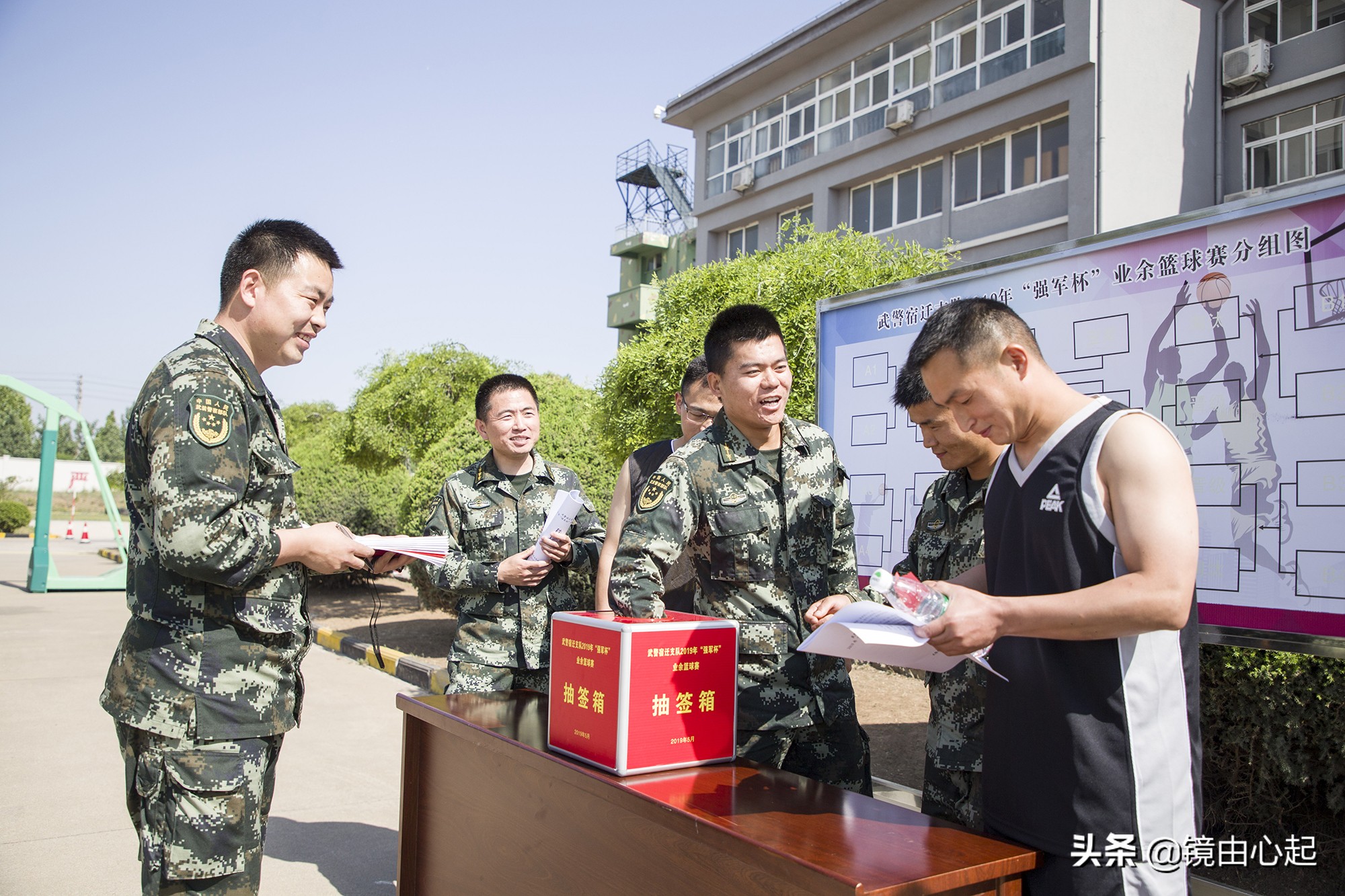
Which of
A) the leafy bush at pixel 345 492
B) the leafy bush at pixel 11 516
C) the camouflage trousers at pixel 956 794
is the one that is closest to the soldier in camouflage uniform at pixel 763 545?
the camouflage trousers at pixel 956 794

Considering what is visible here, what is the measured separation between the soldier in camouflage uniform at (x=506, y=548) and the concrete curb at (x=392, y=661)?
113 inches

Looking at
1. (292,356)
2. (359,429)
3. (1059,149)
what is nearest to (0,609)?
(359,429)

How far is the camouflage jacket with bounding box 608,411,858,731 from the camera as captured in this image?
95.8 inches

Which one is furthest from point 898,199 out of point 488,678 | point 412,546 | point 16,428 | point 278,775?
point 16,428

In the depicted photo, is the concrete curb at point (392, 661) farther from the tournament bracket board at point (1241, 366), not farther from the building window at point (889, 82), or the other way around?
the building window at point (889, 82)

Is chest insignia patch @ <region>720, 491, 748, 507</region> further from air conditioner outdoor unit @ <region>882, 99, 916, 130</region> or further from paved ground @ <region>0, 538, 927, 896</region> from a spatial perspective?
air conditioner outdoor unit @ <region>882, 99, 916, 130</region>

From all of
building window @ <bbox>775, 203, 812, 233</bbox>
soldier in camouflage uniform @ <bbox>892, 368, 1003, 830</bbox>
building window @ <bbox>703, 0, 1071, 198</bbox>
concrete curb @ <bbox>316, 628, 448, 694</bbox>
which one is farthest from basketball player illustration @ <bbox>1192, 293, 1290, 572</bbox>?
building window @ <bbox>775, 203, 812, 233</bbox>

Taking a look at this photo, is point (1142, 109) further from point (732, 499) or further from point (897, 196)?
point (732, 499)

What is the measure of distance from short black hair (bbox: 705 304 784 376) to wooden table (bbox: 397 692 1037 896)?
44.2 inches

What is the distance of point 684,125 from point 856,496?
21208 millimetres

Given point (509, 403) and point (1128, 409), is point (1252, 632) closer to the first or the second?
point (1128, 409)

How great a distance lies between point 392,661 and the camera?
7895 mm

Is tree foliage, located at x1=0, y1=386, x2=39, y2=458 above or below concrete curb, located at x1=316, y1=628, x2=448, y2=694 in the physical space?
above

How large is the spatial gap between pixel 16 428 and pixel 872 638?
5823 centimetres
